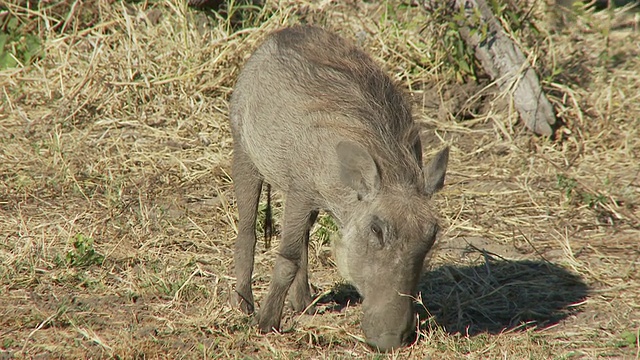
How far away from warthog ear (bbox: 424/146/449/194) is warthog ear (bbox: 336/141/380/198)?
235 mm

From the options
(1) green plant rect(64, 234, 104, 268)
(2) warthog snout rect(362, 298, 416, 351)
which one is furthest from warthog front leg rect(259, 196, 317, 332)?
(1) green plant rect(64, 234, 104, 268)

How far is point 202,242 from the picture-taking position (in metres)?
4.82

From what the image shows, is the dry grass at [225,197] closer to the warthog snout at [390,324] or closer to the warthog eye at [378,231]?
the warthog snout at [390,324]

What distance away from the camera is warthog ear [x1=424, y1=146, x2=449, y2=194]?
3484 millimetres

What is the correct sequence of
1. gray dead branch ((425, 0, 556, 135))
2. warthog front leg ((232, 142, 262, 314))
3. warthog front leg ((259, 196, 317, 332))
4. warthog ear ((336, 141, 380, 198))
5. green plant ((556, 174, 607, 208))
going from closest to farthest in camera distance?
warthog ear ((336, 141, 380, 198)) < warthog front leg ((259, 196, 317, 332)) < warthog front leg ((232, 142, 262, 314)) < green plant ((556, 174, 607, 208)) < gray dead branch ((425, 0, 556, 135))

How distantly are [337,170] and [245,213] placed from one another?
919mm

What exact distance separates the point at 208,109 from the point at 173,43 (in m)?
0.73

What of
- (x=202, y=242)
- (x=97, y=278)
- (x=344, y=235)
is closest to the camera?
(x=344, y=235)

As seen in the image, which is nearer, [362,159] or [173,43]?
[362,159]

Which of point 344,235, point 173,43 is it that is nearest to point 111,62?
point 173,43

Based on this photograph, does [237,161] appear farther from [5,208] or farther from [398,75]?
[398,75]

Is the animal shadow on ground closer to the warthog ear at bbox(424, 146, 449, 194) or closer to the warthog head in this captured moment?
the warthog head

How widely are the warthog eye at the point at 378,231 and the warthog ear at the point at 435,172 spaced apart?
307 millimetres

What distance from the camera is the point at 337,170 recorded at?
358 cm
